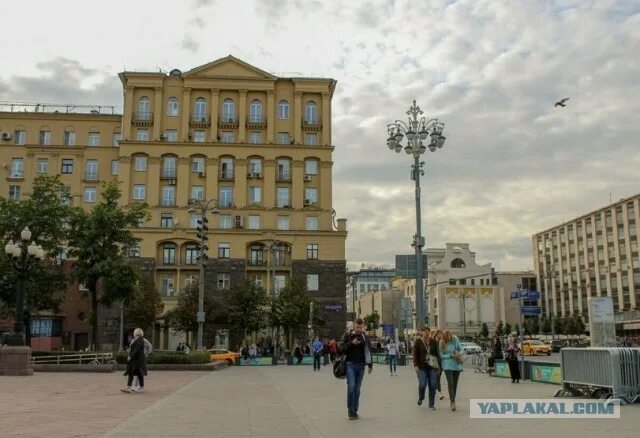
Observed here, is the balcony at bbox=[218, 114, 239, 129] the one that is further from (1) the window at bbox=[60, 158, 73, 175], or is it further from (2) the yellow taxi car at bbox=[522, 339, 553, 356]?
(2) the yellow taxi car at bbox=[522, 339, 553, 356]

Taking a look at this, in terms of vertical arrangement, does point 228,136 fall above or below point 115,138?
below

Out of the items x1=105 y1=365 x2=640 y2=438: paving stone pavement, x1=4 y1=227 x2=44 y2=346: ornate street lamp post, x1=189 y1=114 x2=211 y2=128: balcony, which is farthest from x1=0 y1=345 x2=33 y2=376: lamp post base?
x1=189 y1=114 x2=211 y2=128: balcony

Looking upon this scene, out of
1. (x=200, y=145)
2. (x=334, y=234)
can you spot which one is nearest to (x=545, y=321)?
(x=334, y=234)

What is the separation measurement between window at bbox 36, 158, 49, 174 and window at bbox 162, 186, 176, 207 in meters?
13.3

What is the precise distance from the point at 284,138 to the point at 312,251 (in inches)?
496

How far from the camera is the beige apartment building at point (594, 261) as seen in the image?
285 feet

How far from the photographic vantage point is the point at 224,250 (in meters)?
64.6

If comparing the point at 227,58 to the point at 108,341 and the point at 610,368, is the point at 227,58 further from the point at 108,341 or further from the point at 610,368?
the point at 610,368

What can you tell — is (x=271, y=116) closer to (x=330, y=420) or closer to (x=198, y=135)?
(x=198, y=135)

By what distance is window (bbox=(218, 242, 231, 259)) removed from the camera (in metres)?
64.4

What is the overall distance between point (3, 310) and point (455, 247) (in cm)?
8685

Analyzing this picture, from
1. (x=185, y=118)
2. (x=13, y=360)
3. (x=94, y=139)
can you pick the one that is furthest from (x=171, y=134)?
(x=13, y=360)

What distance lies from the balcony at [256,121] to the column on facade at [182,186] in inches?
319

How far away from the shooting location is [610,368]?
1381cm
